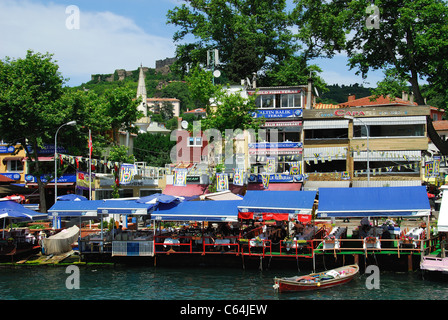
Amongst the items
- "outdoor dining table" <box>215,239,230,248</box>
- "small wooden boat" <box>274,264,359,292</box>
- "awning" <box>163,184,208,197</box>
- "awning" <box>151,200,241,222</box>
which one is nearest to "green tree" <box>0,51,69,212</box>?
"awning" <box>163,184,208,197</box>

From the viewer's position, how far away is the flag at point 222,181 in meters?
48.2

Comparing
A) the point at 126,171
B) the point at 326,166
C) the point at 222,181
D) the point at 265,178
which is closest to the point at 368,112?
the point at 326,166

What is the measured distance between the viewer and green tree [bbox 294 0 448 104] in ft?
148

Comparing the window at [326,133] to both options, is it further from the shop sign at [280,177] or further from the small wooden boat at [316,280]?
the small wooden boat at [316,280]

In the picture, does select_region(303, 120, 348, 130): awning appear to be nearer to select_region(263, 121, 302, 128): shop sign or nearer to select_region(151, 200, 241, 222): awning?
select_region(263, 121, 302, 128): shop sign

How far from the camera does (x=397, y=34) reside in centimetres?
4838

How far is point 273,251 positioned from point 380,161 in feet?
80.8

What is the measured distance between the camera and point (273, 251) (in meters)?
31.2

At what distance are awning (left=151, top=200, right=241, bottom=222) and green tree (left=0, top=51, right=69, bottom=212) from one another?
23.9 metres

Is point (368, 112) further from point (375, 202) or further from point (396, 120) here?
point (375, 202)

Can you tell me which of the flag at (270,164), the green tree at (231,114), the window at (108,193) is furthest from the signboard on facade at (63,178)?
the flag at (270,164)

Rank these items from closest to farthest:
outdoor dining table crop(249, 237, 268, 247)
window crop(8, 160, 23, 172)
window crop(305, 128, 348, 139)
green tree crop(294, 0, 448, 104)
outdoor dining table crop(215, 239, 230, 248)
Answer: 1. outdoor dining table crop(249, 237, 268, 247)
2. outdoor dining table crop(215, 239, 230, 248)
3. green tree crop(294, 0, 448, 104)
4. window crop(305, 128, 348, 139)
5. window crop(8, 160, 23, 172)
